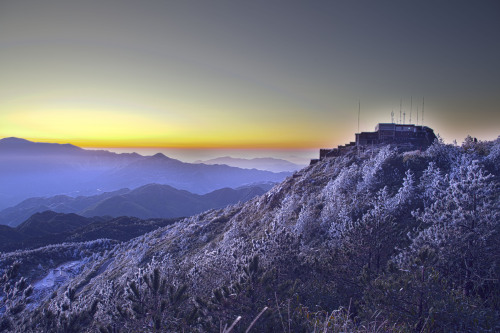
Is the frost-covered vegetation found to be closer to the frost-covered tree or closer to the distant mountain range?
the frost-covered tree

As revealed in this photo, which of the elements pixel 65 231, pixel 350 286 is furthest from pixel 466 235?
pixel 65 231

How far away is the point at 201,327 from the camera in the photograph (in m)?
8.26

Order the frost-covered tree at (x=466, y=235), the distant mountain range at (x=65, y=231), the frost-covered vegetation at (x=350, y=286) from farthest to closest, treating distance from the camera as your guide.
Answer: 1. the distant mountain range at (x=65, y=231)
2. the frost-covered tree at (x=466, y=235)
3. the frost-covered vegetation at (x=350, y=286)

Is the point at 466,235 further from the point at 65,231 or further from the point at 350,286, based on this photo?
the point at 65,231

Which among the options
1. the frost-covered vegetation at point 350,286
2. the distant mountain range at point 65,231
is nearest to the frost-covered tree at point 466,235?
the frost-covered vegetation at point 350,286

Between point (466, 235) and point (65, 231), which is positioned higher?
point (466, 235)

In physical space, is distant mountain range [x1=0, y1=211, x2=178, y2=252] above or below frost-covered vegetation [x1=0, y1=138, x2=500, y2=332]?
below

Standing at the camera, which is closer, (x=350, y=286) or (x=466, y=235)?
(x=350, y=286)

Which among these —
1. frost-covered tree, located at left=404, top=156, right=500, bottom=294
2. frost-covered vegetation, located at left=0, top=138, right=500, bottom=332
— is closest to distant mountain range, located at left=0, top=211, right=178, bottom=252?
frost-covered vegetation, located at left=0, top=138, right=500, bottom=332

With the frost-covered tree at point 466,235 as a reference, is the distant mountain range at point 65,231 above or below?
below

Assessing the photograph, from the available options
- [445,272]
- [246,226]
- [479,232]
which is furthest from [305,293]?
[246,226]

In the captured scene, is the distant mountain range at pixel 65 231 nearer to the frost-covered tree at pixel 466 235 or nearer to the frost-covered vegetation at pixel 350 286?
the frost-covered vegetation at pixel 350 286

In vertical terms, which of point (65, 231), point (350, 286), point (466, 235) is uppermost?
point (466, 235)

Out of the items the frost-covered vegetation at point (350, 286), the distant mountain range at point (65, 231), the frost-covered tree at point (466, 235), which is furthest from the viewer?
the distant mountain range at point (65, 231)
